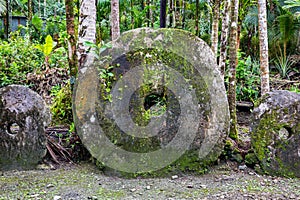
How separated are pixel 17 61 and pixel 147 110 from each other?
5.69 meters

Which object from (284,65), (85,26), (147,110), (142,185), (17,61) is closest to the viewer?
(142,185)

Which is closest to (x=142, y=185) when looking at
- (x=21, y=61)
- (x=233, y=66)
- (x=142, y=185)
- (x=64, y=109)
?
(x=142, y=185)

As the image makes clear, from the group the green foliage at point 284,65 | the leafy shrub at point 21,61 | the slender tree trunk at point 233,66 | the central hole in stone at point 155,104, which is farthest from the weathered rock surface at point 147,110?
the green foliage at point 284,65

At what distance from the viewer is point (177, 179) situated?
12.3ft

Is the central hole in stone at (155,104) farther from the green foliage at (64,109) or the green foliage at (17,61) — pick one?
the green foliage at (17,61)

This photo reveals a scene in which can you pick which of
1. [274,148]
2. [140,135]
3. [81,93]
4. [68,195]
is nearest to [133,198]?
[68,195]

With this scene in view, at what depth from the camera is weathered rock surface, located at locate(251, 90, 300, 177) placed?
383 centimetres

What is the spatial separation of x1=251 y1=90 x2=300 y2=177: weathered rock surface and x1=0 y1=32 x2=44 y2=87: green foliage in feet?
20.6

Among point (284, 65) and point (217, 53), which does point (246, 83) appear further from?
point (284, 65)

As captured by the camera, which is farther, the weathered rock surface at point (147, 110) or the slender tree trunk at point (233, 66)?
the slender tree trunk at point (233, 66)

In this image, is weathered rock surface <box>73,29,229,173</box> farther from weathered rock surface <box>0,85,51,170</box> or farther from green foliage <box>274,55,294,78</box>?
green foliage <box>274,55,294,78</box>

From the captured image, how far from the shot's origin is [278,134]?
3.89 meters

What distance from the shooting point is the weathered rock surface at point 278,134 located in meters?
3.83

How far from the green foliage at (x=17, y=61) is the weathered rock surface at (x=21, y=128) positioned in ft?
12.9
